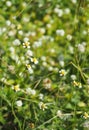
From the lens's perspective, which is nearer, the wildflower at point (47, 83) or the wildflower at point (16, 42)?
the wildflower at point (47, 83)

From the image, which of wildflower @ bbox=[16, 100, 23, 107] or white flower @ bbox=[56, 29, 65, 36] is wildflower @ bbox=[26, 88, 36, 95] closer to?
wildflower @ bbox=[16, 100, 23, 107]

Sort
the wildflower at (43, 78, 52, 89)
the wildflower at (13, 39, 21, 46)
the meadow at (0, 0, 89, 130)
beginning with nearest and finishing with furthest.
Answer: the meadow at (0, 0, 89, 130), the wildflower at (43, 78, 52, 89), the wildflower at (13, 39, 21, 46)

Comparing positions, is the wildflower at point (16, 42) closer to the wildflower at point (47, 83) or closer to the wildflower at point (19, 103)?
the wildflower at point (47, 83)

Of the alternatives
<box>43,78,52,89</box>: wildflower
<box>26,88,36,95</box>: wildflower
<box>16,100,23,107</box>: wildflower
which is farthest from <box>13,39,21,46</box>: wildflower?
<box>16,100,23,107</box>: wildflower

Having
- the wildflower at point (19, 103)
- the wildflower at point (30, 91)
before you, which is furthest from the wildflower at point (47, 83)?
the wildflower at point (19, 103)

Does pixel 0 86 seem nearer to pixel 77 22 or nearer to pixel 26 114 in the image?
pixel 26 114

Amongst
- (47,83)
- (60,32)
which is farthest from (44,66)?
(60,32)

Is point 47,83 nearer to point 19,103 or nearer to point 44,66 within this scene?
point 44,66

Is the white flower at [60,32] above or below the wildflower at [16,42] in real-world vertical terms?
below
